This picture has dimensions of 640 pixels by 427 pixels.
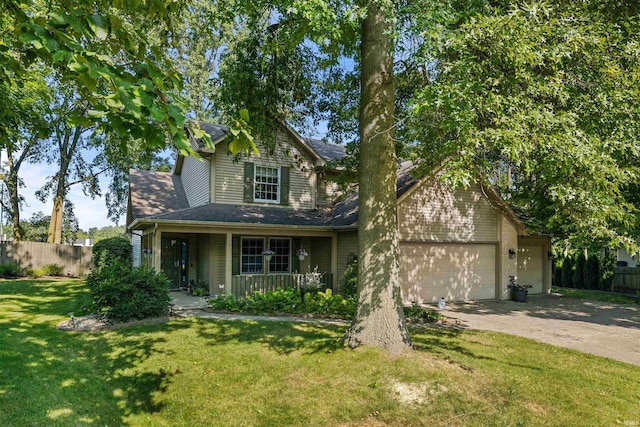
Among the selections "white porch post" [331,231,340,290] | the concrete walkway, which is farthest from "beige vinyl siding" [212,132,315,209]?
the concrete walkway

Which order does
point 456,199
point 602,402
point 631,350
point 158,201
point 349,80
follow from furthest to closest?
point 158,201, point 456,199, point 349,80, point 631,350, point 602,402

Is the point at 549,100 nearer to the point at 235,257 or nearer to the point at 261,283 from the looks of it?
the point at 261,283

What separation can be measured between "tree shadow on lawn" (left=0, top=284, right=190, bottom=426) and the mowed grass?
0.08 feet

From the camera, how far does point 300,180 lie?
15.9m

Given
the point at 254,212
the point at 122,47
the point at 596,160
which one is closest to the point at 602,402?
the point at 596,160

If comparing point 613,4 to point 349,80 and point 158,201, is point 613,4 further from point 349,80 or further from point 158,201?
point 158,201

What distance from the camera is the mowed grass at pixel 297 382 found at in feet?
15.9

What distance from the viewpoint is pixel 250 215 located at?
1387cm

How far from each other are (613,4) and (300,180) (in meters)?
10.7

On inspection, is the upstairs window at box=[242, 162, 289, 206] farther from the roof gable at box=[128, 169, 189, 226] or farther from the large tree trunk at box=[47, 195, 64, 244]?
the large tree trunk at box=[47, 195, 64, 244]

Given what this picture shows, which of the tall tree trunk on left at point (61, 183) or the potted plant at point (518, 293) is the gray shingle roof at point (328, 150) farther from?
the tall tree trunk on left at point (61, 183)

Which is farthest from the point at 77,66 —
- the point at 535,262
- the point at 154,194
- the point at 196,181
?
the point at 535,262

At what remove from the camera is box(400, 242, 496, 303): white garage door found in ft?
45.5

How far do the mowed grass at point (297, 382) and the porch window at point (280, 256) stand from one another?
23.2 feet
